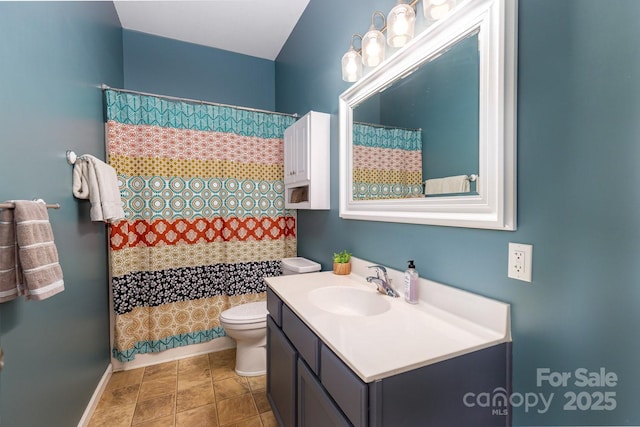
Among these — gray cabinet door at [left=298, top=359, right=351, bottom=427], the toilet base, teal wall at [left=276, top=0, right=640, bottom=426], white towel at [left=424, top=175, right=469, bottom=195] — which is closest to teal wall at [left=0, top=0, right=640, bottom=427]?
teal wall at [left=276, top=0, right=640, bottom=426]

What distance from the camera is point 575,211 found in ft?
2.53

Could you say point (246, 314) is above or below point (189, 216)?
below

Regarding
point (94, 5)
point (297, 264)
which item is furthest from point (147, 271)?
point (94, 5)

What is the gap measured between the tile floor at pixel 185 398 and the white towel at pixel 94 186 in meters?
1.18

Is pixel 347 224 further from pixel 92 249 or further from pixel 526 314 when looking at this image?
pixel 92 249

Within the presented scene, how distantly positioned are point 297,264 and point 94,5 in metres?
2.21

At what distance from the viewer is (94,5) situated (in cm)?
186

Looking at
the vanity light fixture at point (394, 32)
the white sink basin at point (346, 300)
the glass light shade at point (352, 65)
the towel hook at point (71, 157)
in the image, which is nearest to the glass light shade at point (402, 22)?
the vanity light fixture at point (394, 32)

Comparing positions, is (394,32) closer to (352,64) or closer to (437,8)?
(437,8)

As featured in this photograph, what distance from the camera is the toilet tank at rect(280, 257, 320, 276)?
212cm

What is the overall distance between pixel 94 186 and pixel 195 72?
1840 millimetres

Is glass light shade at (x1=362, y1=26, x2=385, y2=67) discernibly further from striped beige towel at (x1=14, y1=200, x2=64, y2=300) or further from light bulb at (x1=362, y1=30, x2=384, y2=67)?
striped beige towel at (x1=14, y1=200, x2=64, y2=300)

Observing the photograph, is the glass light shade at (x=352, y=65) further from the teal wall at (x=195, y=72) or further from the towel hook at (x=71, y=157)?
the teal wall at (x=195, y=72)

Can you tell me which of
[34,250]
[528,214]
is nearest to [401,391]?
[528,214]
